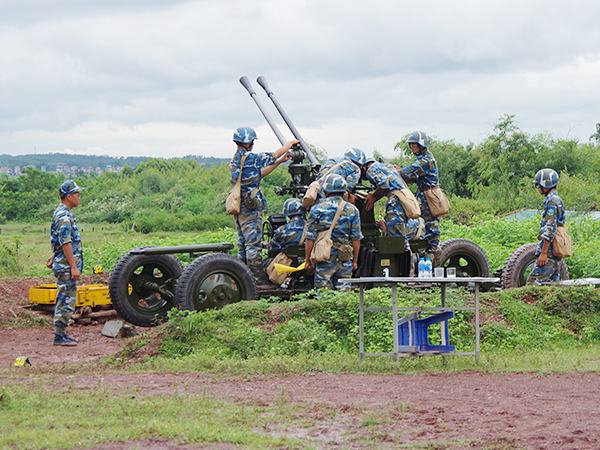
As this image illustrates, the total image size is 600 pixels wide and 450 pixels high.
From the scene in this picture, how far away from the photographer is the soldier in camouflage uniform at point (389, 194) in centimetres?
991

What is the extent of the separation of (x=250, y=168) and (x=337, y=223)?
5.86ft

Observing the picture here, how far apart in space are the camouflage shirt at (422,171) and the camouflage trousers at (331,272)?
7.32ft

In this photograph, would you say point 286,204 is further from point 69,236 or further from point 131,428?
point 131,428

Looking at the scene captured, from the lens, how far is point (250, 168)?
10297mm

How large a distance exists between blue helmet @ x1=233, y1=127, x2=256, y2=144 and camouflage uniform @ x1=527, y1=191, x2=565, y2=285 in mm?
4220

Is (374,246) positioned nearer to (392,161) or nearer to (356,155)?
(356,155)

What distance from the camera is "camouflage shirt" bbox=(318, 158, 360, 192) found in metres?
9.62

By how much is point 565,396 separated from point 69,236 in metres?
6.09

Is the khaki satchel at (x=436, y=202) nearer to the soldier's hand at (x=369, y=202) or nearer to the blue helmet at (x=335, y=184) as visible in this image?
the soldier's hand at (x=369, y=202)

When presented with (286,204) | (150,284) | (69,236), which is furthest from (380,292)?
(69,236)

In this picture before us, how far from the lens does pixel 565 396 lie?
6.09 metres

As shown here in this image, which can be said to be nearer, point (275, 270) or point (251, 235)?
point (275, 270)

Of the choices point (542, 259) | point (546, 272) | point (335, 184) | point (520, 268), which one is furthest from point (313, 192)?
point (520, 268)

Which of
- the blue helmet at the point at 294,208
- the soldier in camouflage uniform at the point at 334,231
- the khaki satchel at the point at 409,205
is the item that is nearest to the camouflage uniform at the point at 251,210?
the blue helmet at the point at 294,208
